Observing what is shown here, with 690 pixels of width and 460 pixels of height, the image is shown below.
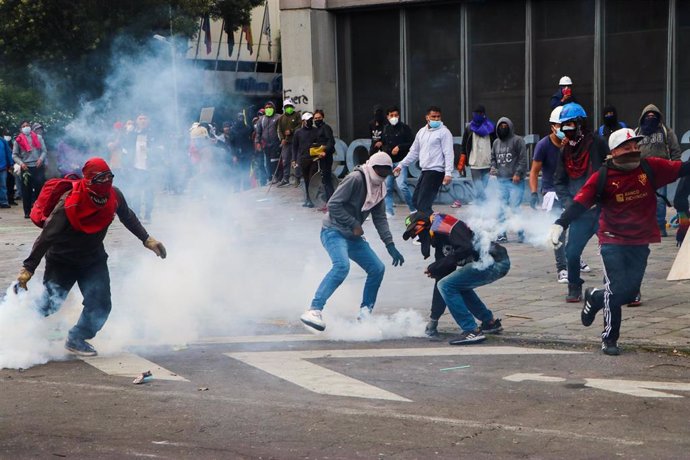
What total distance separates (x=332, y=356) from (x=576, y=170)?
3441 millimetres

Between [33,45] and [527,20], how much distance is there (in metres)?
9.27

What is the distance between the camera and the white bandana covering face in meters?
9.33

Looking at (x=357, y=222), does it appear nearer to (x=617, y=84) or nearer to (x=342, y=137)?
(x=617, y=84)

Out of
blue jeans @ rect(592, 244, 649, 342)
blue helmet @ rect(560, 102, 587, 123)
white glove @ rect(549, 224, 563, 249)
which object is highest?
blue helmet @ rect(560, 102, 587, 123)

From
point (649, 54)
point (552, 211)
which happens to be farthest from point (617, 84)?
point (552, 211)

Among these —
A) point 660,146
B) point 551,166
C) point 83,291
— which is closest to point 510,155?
point 660,146

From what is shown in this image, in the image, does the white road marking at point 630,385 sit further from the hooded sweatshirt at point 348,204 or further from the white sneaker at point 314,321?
the hooded sweatshirt at point 348,204

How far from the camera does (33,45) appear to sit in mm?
20328

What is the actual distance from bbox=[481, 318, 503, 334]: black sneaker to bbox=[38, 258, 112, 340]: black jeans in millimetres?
3079


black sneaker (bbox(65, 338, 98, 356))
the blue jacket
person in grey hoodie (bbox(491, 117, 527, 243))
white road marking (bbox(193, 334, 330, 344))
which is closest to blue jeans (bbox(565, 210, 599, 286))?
white road marking (bbox(193, 334, 330, 344))

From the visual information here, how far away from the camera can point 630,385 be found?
6.94 m

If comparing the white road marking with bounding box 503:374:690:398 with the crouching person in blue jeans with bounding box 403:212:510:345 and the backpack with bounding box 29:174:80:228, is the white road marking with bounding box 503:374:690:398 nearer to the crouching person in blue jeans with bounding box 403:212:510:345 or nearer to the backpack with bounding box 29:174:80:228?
the crouching person in blue jeans with bounding box 403:212:510:345

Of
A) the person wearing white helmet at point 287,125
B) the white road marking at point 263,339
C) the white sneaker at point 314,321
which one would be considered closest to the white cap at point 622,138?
the white sneaker at point 314,321

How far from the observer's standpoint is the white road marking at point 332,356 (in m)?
7.02
